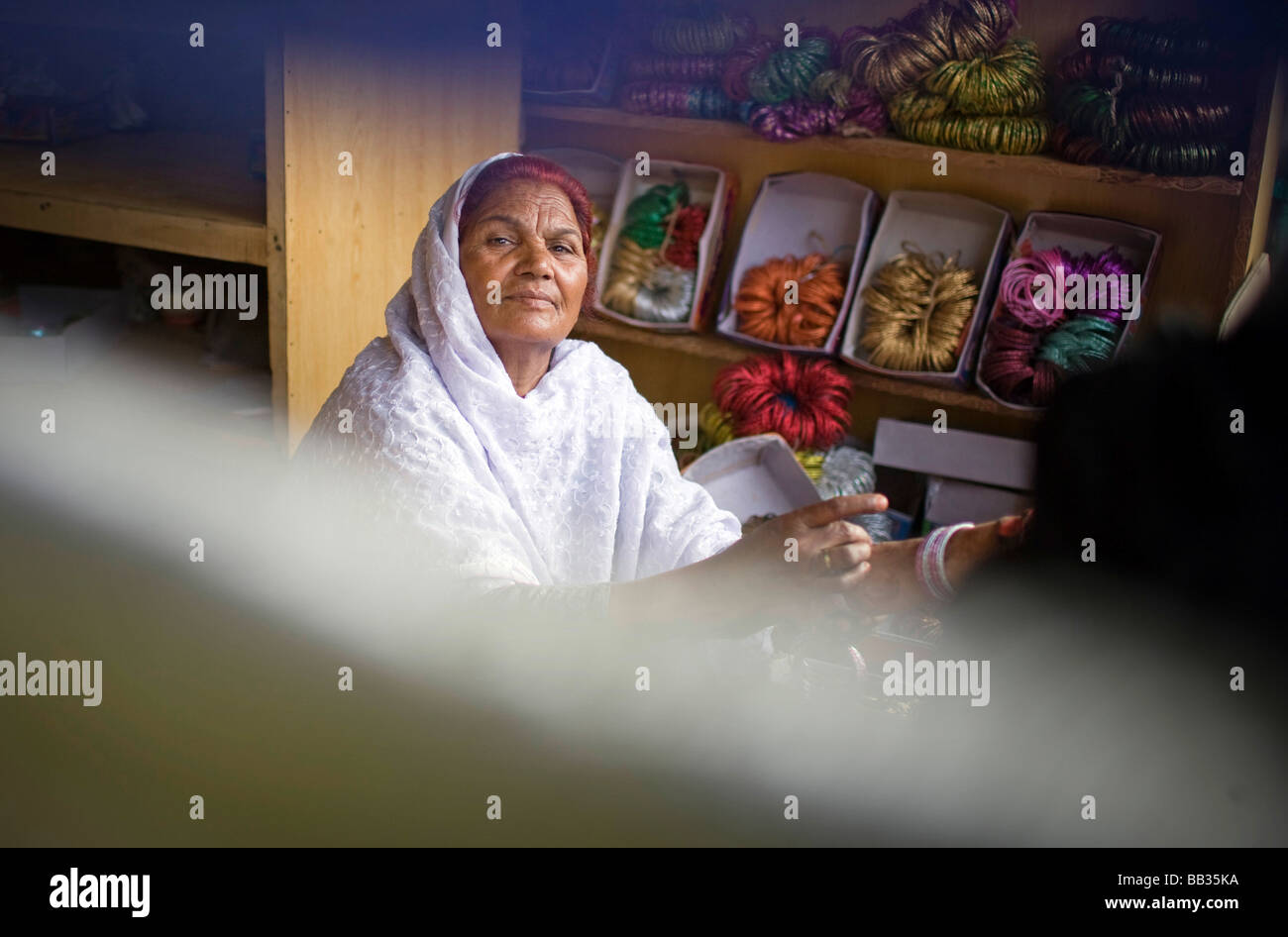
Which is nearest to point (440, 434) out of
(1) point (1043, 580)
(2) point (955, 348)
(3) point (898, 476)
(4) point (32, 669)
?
(4) point (32, 669)

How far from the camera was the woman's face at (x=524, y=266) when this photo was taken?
5.66ft

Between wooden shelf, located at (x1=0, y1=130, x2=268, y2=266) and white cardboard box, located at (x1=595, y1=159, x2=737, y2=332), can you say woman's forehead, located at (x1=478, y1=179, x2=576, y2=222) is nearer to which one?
wooden shelf, located at (x1=0, y1=130, x2=268, y2=266)

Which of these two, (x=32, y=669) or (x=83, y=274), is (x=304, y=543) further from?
(x=83, y=274)

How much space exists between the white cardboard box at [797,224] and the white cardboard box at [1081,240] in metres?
0.40

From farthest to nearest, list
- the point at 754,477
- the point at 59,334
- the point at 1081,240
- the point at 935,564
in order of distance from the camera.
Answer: the point at 754,477
the point at 1081,240
the point at 59,334
the point at 935,564

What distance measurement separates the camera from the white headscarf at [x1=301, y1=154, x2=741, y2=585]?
1583 mm

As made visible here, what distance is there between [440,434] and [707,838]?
0.65 metres

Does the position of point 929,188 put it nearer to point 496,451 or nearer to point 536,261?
point 536,261

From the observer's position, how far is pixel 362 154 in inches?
90.6

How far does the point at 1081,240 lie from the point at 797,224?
0.72m

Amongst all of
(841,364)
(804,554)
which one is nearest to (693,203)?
(841,364)

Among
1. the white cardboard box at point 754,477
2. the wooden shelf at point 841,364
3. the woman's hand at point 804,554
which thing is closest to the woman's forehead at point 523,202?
the woman's hand at point 804,554

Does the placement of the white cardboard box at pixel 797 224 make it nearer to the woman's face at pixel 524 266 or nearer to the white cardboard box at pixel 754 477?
the white cardboard box at pixel 754 477

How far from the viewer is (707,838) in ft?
4.61
